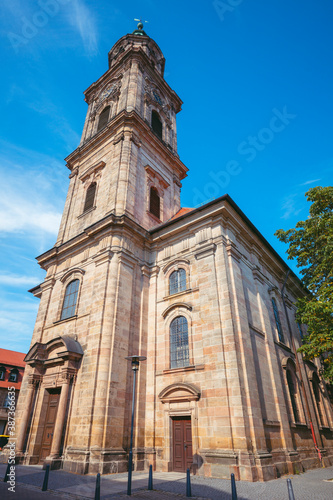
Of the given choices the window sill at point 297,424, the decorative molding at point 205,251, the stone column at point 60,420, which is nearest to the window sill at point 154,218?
the decorative molding at point 205,251

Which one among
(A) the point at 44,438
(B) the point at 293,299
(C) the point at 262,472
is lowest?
(C) the point at 262,472

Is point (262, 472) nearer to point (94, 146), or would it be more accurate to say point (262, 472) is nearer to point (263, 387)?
point (263, 387)

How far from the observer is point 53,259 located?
21297 millimetres

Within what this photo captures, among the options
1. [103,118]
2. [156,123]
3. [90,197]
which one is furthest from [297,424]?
[103,118]

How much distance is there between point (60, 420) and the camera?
13523mm

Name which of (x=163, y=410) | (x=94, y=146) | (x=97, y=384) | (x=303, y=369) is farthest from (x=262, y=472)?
(x=94, y=146)

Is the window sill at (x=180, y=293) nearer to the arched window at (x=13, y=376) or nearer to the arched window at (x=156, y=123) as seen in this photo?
the arched window at (x=156, y=123)

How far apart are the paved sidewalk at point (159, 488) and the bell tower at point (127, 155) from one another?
13.0m

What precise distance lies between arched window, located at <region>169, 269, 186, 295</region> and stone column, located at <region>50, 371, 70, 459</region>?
6864 millimetres

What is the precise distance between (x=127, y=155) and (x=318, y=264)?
1449 centimetres

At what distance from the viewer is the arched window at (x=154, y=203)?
73.9ft

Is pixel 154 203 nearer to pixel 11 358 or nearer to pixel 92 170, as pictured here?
pixel 92 170

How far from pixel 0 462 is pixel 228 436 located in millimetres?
11539

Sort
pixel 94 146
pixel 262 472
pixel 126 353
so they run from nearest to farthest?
pixel 262 472
pixel 126 353
pixel 94 146
